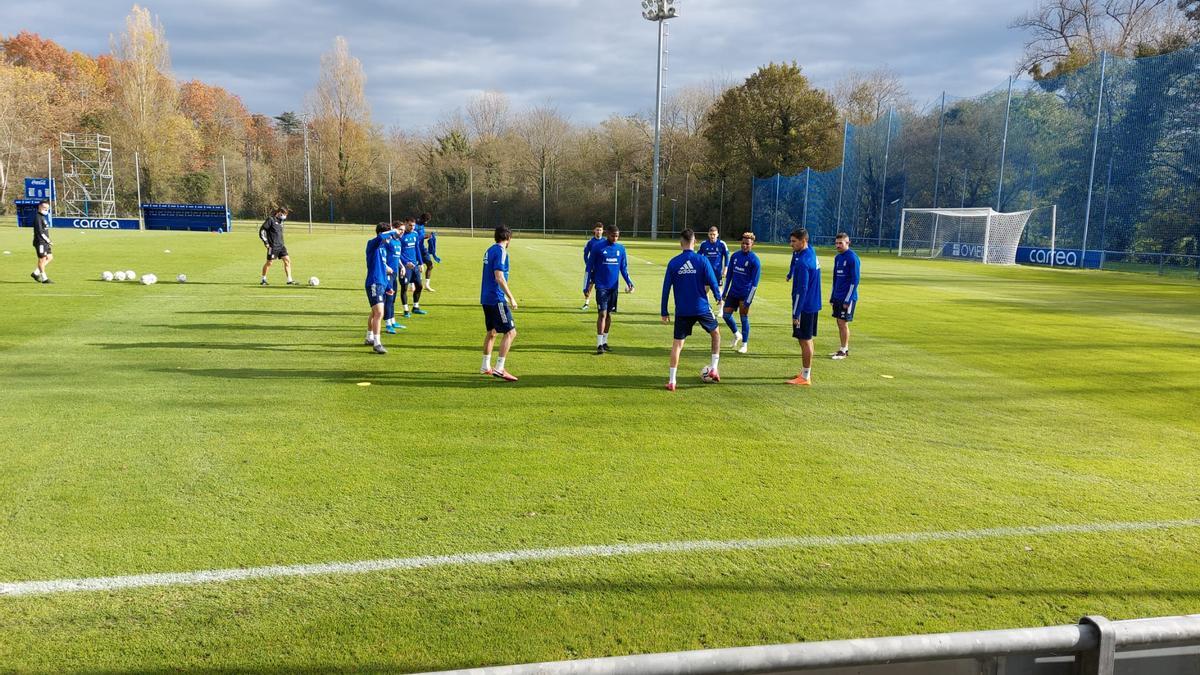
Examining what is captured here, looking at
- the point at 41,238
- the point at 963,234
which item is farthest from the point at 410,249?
the point at 963,234

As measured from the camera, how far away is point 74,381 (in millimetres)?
9125

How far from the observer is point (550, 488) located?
5.84m

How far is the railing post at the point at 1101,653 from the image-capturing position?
175 centimetres

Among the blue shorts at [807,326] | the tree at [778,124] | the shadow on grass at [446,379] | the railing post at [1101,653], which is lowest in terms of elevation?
the shadow on grass at [446,379]

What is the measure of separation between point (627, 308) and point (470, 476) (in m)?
11.8

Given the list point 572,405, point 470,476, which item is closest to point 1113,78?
point 572,405

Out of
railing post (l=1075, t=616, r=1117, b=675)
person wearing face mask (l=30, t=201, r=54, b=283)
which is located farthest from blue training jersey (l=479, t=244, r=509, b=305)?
person wearing face mask (l=30, t=201, r=54, b=283)

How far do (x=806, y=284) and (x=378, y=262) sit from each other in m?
6.34

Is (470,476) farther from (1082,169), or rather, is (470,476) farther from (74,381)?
(1082,169)

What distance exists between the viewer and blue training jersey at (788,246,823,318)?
10.1 m

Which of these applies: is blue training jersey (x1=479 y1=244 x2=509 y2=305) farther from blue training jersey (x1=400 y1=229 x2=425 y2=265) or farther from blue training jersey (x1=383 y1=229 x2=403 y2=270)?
blue training jersey (x1=400 y1=229 x2=425 y2=265)

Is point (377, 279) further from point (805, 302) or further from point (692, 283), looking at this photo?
A: point (805, 302)

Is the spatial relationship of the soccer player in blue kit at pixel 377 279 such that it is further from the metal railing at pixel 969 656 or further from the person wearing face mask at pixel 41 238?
the person wearing face mask at pixel 41 238

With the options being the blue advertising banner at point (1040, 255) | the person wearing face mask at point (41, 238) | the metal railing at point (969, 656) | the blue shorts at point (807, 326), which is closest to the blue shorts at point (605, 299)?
the blue shorts at point (807, 326)
